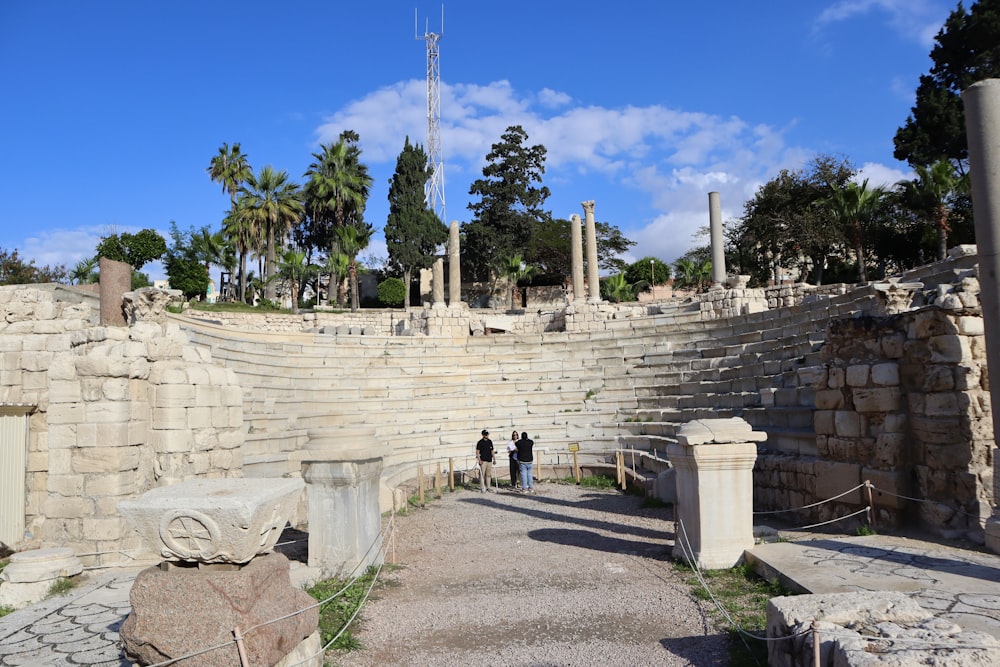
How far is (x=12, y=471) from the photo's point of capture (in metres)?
8.40

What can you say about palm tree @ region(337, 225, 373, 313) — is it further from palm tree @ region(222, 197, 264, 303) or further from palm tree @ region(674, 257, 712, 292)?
palm tree @ region(674, 257, 712, 292)

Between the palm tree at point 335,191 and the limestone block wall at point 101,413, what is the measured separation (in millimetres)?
34698

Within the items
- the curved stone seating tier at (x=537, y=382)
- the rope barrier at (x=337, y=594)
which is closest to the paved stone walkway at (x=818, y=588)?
the rope barrier at (x=337, y=594)

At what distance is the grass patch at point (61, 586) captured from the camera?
6.74 m

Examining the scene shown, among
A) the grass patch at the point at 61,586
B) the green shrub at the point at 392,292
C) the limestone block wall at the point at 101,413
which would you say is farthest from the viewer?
the green shrub at the point at 392,292

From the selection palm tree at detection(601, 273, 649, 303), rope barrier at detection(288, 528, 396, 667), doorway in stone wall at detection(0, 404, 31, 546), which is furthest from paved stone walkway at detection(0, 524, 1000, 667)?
palm tree at detection(601, 273, 649, 303)

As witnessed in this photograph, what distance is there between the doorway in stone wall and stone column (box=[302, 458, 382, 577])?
4.18 metres

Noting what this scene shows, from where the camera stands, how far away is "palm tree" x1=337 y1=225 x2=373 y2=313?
4062cm

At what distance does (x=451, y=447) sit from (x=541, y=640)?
11496mm

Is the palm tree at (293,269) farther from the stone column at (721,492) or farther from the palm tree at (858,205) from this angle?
the stone column at (721,492)

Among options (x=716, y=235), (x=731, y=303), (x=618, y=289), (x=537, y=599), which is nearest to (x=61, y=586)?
(x=537, y=599)

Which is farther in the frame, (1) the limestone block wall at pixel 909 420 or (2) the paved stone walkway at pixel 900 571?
(1) the limestone block wall at pixel 909 420

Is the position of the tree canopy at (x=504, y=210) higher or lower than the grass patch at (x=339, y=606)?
higher

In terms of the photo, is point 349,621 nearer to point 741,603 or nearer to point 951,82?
point 741,603
